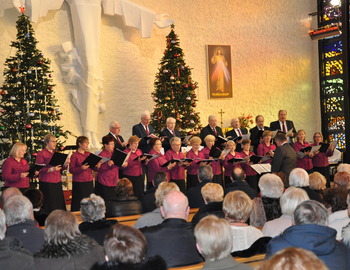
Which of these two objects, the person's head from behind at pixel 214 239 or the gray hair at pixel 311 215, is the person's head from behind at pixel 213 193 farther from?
the person's head from behind at pixel 214 239

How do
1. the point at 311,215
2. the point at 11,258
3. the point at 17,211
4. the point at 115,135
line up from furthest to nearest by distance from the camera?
the point at 115,135
the point at 17,211
the point at 311,215
the point at 11,258

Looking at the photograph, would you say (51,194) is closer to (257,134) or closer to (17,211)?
(17,211)

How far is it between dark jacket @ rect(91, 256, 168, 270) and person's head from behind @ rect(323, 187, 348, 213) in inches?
107

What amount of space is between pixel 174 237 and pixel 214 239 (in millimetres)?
1087

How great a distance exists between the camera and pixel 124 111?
1314cm

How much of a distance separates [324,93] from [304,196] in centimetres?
1187

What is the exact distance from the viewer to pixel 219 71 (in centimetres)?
1445

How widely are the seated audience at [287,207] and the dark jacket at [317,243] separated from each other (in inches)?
34.7

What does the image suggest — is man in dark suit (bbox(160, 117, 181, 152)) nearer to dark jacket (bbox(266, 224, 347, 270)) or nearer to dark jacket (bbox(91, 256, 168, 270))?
dark jacket (bbox(266, 224, 347, 270))

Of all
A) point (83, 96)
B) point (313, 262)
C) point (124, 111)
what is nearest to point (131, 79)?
point (124, 111)

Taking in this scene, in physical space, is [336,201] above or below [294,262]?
below

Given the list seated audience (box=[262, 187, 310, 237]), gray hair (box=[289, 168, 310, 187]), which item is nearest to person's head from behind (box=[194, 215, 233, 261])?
seated audience (box=[262, 187, 310, 237])

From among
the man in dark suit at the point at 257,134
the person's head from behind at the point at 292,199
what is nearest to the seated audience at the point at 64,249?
the person's head from behind at the point at 292,199

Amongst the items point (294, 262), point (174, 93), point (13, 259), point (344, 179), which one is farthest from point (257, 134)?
point (294, 262)
